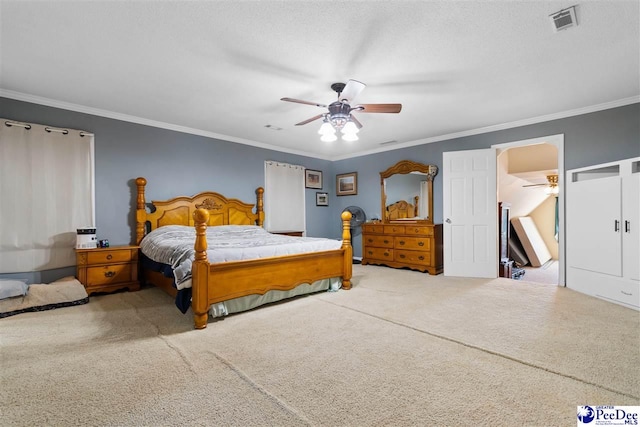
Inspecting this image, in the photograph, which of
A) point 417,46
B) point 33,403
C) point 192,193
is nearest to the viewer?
point 33,403

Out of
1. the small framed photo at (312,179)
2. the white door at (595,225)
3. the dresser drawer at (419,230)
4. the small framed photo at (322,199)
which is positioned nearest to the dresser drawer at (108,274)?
the small framed photo at (312,179)

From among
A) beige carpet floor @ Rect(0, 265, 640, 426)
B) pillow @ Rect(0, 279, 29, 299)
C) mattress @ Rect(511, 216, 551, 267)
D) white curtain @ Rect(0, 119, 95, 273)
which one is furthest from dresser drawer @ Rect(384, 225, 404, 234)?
pillow @ Rect(0, 279, 29, 299)

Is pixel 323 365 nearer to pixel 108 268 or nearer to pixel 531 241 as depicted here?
pixel 108 268

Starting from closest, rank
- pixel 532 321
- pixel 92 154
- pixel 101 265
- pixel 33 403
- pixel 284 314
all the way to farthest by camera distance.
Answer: pixel 33 403, pixel 532 321, pixel 284 314, pixel 101 265, pixel 92 154

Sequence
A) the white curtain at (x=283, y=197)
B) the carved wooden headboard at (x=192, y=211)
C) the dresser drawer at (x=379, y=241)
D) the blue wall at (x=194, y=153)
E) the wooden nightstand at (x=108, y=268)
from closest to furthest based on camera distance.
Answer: the wooden nightstand at (x=108, y=268), the blue wall at (x=194, y=153), the carved wooden headboard at (x=192, y=211), the dresser drawer at (x=379, y=241), the white curtain at (x=283, y=197)

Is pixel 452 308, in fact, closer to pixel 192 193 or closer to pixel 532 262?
pixel 192 193

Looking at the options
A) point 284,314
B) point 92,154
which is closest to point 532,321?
point 284,314

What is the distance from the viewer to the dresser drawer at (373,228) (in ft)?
18.6

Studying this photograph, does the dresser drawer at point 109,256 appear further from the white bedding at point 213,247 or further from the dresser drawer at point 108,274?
the white bedding at point 213,247

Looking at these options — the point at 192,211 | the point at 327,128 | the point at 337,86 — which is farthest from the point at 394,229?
the point at 192,211

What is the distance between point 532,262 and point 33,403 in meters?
7.80

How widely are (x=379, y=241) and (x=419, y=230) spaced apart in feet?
2.74

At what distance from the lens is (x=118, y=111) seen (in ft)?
13.1

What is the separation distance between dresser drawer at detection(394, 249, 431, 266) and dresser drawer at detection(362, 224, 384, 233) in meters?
0.51
